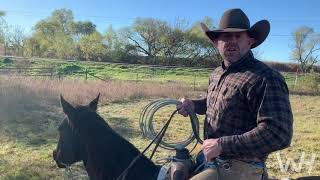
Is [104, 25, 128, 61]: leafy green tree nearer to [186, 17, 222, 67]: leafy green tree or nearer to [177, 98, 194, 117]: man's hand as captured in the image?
[186, 17, 222, 67]: leafy green tree

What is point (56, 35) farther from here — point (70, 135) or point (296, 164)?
point (70, 135)

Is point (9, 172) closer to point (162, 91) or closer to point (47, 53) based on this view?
point (162, 91)

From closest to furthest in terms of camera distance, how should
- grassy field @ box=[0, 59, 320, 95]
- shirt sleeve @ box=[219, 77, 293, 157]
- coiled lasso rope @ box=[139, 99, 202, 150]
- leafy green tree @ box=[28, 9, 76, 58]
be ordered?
shirt sleeve @ box=[219, 77, 293, 157] < coiled lasso rope @ box=[139, 99, 202, 150] < grassy field @ box=[0, 59, 320, 95] < leafy green tree @ box=[28, 9, 76, 58]

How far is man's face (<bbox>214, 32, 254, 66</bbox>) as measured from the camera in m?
2.93

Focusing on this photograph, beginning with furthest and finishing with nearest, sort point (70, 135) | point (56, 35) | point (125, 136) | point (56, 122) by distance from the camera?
point (56, 35) → point (56, 122) → point (125, 136) → point (70, 135)

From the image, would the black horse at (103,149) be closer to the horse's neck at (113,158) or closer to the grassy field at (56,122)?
the horse's neck at (113,158)

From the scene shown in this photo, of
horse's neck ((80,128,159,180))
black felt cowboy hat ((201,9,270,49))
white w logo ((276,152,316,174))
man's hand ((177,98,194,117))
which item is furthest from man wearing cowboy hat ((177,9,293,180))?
white w logo ((276,152,316,174))

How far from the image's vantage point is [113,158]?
136 inches

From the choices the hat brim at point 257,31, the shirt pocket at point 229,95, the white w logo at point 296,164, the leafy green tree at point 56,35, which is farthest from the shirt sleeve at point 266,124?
the leafy green tree at point 56,35

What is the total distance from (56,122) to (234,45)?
11.2 m

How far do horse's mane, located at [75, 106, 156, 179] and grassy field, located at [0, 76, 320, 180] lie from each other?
4.42 m

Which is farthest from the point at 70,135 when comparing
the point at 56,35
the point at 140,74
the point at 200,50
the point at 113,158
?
the point at 56,35

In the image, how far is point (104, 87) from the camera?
2119 cm

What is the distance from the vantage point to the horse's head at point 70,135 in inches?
137
